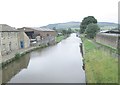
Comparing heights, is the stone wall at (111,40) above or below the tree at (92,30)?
below

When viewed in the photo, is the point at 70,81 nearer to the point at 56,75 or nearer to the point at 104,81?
the point at 56,75

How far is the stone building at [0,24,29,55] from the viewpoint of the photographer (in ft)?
77.5

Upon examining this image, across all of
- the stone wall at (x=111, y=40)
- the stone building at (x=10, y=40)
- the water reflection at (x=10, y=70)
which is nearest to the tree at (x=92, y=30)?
the stone wall at (x=111, y=40)

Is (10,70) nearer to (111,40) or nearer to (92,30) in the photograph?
(111,40)

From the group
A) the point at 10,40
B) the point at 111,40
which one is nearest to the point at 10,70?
the point at 10,40

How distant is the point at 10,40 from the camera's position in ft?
86.9

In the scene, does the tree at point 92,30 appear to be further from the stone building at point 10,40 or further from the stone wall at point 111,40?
the stone building at point 10,40

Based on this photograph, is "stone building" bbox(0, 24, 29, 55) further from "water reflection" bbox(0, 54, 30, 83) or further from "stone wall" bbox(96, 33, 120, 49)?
"stone wall" bbox(96, 33, 120, 49)

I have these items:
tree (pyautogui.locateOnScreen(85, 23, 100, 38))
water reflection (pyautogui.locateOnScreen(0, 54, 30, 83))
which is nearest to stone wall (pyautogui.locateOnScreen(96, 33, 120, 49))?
water reflection (pyautogui.locateOnScreen(0, 54, 30, 83))

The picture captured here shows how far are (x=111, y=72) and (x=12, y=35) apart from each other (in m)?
18.4

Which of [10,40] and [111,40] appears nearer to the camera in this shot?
[10,40]

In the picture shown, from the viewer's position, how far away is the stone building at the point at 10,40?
23616mm

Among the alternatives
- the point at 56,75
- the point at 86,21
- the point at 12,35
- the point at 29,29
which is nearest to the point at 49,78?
the point at 56,75

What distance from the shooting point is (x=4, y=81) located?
1362 cm
